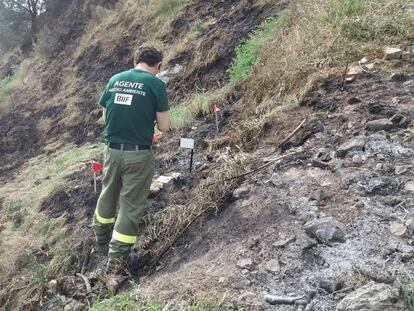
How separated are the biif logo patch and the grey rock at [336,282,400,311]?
6.77 ft

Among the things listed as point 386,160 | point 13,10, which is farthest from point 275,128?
point 13,10

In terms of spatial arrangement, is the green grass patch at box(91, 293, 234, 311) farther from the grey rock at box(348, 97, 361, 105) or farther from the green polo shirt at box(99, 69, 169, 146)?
the grey rock at box(348, 97, 361, 105)

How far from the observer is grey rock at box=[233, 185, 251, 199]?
3660 mm

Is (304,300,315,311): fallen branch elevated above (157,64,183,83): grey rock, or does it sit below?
below

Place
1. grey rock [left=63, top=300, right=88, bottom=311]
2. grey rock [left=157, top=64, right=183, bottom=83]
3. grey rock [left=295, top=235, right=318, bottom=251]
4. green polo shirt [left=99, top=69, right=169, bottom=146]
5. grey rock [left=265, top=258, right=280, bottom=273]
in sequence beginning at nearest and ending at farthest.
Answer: grey rock [left=265, top=258, right=280, bottom=273], grey rock [left=295, top=235, right=318, bottom=251], grey rock [left=63, top=300, right=88, bottom=311], green polo shirt [left=99, top=69, right=169, bottom=146], grey rock [left=157, top=64, right=183, bottom=83]

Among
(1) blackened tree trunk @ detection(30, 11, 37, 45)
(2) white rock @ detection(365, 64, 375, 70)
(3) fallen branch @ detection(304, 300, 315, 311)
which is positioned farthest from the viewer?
(1) blackened tree trunk @ detection(30, 11, 37, 45)

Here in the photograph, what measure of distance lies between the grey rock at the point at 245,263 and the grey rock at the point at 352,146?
1.28 meters

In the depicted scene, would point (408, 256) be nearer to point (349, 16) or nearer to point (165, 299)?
point (165, 299)

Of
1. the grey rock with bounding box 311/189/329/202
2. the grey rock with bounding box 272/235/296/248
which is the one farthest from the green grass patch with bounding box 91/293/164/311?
the grey rock with bounding box 311/189/329/202

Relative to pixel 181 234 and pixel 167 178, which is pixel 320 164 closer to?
pixel 181 234

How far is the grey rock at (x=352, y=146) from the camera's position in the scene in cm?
366

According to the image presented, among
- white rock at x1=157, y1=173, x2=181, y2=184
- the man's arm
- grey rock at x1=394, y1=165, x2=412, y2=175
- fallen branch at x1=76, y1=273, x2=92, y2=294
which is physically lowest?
fallen branch at x1=76, y1=273, x2=92, y2=294

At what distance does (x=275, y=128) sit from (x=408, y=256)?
6.87 ft

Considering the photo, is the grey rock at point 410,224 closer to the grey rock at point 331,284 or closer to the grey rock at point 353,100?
the grey rock at point 331,284
